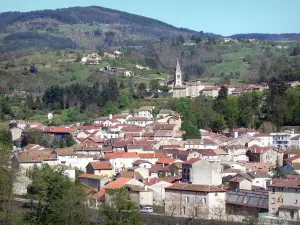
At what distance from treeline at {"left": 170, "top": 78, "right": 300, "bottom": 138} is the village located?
1.65 metres

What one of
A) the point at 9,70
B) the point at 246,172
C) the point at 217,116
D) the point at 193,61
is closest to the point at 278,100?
the point at 217,116

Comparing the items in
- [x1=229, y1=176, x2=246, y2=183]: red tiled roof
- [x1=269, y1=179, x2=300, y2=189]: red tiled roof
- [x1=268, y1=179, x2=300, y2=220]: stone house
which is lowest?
[x1=229, y1=176, x2=246, y2=183]: red tiled roof

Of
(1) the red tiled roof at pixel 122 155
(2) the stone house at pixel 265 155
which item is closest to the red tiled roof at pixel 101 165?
(1) the red tiled roof at pixel 122 155

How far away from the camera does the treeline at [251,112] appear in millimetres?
57719

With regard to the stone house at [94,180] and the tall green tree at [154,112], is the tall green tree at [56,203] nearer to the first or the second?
the stone house at [94,180]

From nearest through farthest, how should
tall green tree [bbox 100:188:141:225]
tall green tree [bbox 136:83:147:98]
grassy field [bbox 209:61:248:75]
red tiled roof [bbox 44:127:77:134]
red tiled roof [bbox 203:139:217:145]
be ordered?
tall green tree [bbox 100:188:141:225], red tiled roof [bbox 203:139:217:145], red tiled roof [bbox 44:127:77:134], tall green tree [bbox 136:83:147:98], grassy field [bbox 209:61:248:75]

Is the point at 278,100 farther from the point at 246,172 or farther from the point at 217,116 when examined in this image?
the point at 246,172

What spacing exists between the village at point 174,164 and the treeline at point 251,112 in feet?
5.41

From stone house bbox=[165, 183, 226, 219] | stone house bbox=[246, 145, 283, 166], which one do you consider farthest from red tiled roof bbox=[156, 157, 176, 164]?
stone house bbox=[165, 183, 226, 219]

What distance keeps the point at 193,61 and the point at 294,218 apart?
288 ft

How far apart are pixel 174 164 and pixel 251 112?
55.8 feet

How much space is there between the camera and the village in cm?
3159

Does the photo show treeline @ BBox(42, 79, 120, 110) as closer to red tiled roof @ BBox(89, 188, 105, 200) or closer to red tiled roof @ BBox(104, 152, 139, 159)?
red tiled roof @ BBox(104, 152, 139, 159)

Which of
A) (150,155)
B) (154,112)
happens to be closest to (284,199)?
(150,155)
